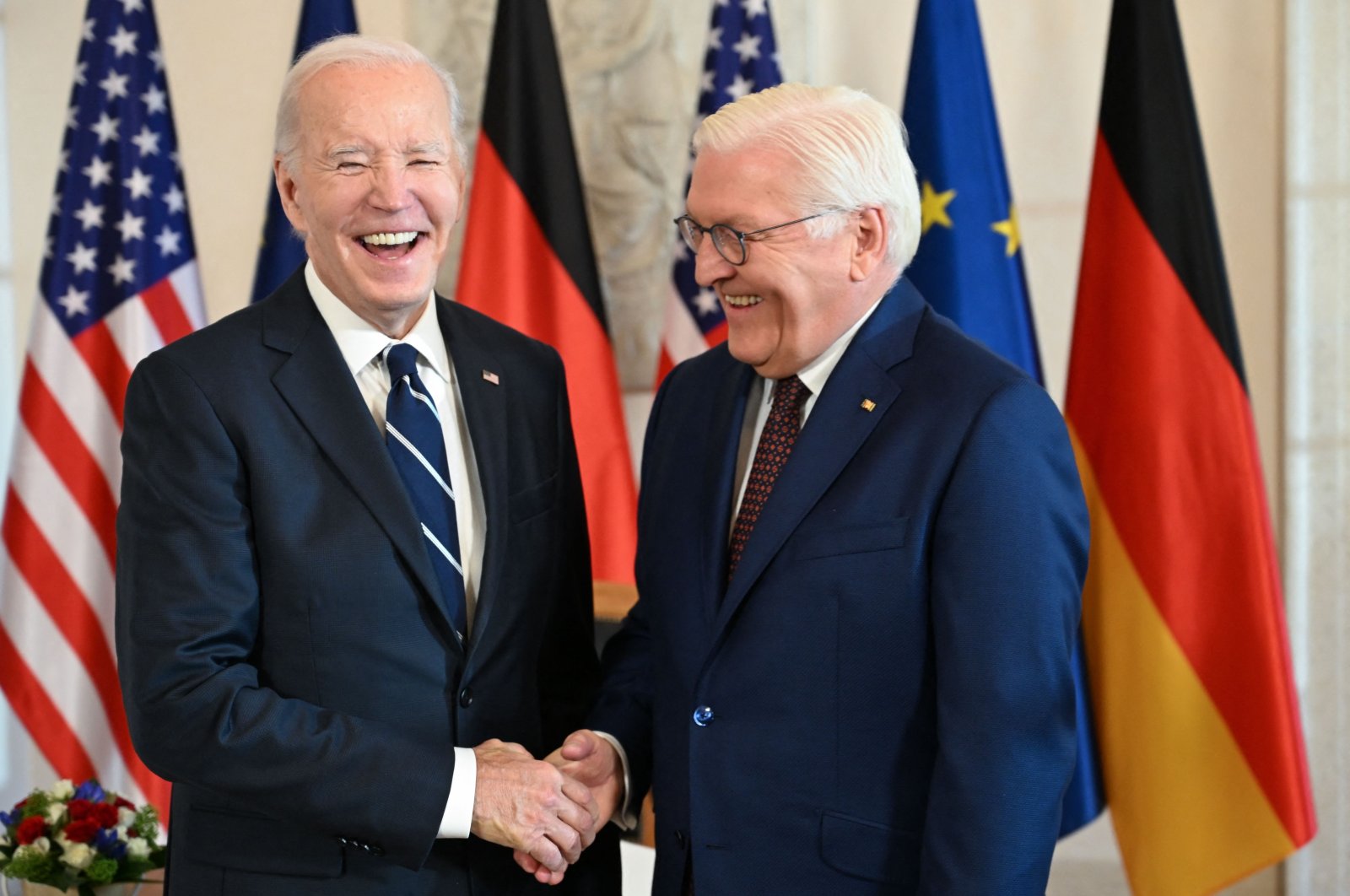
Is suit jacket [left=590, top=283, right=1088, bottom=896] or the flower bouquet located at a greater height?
suit jacket [left=590, top=283, right=1088, bottom=896]

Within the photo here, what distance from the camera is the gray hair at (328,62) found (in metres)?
1.89

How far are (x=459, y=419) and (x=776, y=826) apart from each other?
2.52ft

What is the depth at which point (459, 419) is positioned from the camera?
2.02 m

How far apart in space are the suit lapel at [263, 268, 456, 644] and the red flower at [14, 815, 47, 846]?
1225 mm

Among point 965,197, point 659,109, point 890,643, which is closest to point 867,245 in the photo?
point 890,643

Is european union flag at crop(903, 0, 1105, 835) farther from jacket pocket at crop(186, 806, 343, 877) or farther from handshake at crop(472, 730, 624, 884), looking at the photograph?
jacket pocket at crop(186, 806, 343, 877)

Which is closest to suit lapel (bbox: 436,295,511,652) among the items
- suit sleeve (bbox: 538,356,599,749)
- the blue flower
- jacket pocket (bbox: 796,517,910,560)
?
suit sleeve (bbox: 538,356,599,749)

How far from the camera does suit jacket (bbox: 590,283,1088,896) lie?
5.23 ft

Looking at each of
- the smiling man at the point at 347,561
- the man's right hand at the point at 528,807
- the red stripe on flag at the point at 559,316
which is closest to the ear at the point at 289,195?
the smiling man at the point at 347,561

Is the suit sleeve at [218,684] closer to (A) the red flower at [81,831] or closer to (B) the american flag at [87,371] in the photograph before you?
(A) the red flower at [81,831]

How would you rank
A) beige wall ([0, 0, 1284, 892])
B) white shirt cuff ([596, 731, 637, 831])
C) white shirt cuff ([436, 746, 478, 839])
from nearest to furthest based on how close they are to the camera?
white shirt cuff ([436, 746, 478, 839]) < white shirt cuff ([596, 731, 637, 831]) < beige wall ([0, 0, 1284, 892])

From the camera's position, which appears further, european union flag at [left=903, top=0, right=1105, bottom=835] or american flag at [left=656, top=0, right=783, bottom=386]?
american flag at [left=656, top=0, right=783, bottom=386]

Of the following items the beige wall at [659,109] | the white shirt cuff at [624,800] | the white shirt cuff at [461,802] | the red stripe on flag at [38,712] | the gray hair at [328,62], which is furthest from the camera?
the red stripe on flag at [38,712]

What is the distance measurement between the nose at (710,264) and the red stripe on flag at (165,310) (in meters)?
2.54
